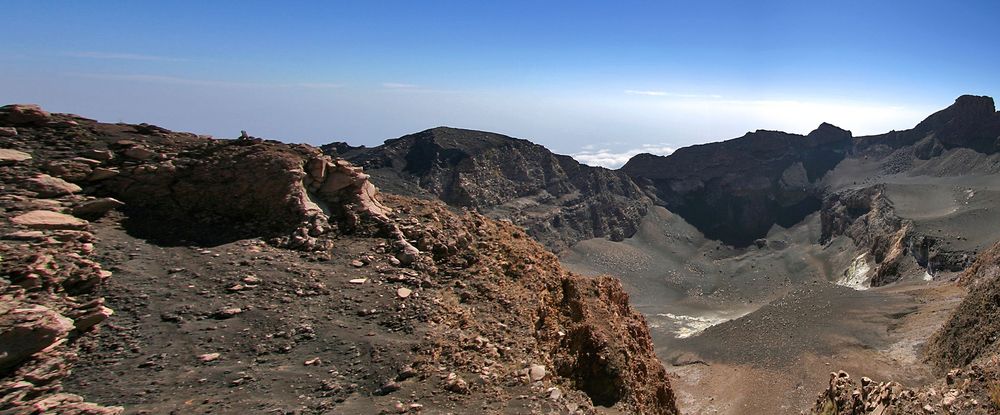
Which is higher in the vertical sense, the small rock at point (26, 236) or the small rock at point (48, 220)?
the small rock at point (48, 220)

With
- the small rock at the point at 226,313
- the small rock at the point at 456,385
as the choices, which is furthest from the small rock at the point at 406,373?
the small rock at the point at 226,313

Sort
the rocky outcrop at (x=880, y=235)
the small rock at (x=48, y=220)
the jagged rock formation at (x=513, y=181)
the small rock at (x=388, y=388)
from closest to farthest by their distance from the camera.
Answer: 1. the small rock at (x=388, y=388)
2. the small rock at (x=48, y=220)
3. the rocky outcrop at (x=880, y=235)
4. the jagged rock formation at (x=513, y=181)

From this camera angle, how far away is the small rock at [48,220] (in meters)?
12.4

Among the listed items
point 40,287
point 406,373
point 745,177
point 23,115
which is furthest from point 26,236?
point 745,177

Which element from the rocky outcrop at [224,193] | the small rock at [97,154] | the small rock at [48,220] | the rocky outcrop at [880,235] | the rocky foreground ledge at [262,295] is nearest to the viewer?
the rocky foreground ledge at [262,295]

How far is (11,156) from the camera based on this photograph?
14070 millimetres

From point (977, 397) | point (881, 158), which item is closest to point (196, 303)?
point (977, 397)

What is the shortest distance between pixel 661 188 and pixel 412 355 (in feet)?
354

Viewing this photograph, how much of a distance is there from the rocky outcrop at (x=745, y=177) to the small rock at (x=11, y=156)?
101165 mm

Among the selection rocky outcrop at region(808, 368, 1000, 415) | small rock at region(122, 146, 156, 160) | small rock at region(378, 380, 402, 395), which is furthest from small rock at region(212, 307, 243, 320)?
rocky outcrop at region(808, 368, 1000, 415)

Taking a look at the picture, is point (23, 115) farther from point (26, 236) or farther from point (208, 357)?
point (208, 357)

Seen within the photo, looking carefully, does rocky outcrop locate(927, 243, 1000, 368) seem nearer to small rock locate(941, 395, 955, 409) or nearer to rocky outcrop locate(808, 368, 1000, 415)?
rocky outcrop locate(808, 368, 1000, 415)

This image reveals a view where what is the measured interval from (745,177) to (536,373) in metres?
112

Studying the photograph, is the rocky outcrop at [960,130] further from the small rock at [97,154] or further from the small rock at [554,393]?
the small rock at [97,154]
